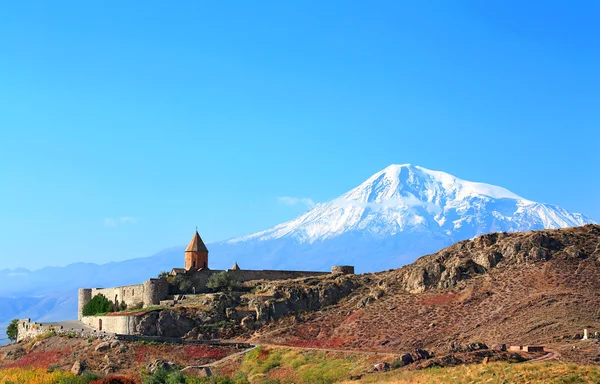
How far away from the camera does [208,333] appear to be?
69.3m

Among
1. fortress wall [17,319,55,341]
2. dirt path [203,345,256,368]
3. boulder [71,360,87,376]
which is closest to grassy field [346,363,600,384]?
dirt path [203,345,256,368]

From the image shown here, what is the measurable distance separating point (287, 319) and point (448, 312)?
13180mm

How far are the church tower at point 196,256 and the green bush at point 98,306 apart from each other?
7926 mm

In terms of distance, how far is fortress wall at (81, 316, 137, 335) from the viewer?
226 feet

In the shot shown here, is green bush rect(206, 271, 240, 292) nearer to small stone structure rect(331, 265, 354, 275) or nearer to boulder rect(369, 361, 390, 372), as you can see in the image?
small stone structure rect(331, 265, 354, 275)

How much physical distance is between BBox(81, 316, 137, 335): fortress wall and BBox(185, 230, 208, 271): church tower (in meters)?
10.4

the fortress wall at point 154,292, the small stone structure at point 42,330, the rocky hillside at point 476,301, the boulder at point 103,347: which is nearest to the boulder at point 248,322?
the rocky hillside at point 476,301

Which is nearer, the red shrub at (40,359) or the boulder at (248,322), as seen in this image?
the red shrub at (40,359)

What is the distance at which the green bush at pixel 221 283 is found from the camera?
7819 cm

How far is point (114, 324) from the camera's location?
71438 mm

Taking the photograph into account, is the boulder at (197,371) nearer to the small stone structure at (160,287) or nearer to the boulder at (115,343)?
the boulder at (115,343)

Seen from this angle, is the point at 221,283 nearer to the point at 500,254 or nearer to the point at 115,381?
the point at 500,254

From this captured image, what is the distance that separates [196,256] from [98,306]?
10.2m

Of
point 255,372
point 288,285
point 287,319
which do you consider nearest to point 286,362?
point 255,372
